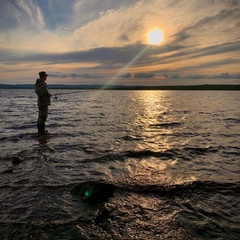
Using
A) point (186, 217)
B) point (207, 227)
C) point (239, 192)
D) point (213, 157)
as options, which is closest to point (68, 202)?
point (186, 217)

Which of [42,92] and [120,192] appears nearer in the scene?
[120,192]

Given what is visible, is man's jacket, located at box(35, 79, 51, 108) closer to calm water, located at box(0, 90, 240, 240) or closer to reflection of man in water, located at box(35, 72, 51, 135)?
reflection of man in water, located at box(35, 72, 51, 135)

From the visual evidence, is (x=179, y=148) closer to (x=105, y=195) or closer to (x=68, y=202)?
(x=105, y=195)

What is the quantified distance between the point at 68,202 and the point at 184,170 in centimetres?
454

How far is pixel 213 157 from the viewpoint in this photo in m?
10.3

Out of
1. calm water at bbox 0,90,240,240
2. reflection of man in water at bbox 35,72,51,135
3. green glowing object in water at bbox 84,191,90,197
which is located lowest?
calm water at bbox 0,90,240,240

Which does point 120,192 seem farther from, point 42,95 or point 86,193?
point 42,95

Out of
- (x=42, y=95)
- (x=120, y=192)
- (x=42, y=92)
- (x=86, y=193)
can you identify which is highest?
(x=42, y=92)

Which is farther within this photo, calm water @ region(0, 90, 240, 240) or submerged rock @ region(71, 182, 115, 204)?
submerged rock @ region(71, 182, 115, 204)

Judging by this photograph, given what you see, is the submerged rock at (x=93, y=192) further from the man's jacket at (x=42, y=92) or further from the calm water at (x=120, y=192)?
the man's jacket at (x=42, y=92)

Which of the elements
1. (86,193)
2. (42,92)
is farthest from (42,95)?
(86,193)

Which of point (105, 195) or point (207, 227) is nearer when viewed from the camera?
point (207, 227)

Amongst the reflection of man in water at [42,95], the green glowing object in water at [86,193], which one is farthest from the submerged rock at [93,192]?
the reflection of man in water at [42,95]

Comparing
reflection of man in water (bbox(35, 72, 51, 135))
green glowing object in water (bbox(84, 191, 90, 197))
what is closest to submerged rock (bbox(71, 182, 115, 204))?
green glowing object in water (bbox(84, 191, 90, 197))
